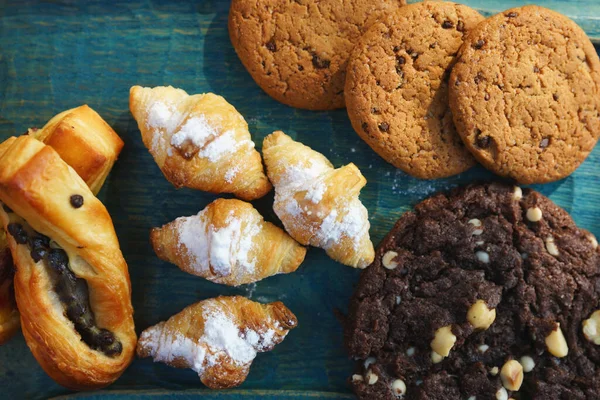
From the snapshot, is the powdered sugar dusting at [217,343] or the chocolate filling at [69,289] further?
the powdered sugar dusting at [217,343]

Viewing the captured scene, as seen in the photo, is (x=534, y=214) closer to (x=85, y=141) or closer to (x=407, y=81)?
(x=407, y=81)

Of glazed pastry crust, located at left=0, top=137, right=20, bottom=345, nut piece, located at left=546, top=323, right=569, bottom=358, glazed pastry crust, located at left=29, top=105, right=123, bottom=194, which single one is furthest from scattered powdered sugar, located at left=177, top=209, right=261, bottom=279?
nut piece, located at left=546, top=323, right=569, bottom=358

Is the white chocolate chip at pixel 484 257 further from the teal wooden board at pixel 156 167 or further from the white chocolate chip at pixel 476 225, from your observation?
the teal wooden board at pixel 156 167

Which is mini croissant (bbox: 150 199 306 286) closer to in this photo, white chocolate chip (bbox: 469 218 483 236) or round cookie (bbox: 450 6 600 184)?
white chocolate chip (bbox: 469 218 483 236)

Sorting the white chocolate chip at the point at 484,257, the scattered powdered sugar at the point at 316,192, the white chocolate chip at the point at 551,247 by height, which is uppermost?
the scattered powdered sugar at the point at 316,192

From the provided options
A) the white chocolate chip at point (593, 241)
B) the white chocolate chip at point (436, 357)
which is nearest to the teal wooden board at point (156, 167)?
the white chocolate chip at point (593, 241)

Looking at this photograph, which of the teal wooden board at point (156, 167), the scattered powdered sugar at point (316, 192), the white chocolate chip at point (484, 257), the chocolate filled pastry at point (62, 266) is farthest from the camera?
the teal wooden board at point (156, 167)

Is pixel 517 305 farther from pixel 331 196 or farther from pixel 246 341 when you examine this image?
pixel 246 341
